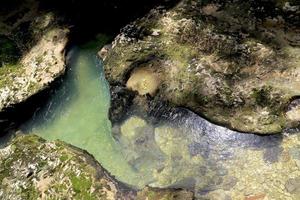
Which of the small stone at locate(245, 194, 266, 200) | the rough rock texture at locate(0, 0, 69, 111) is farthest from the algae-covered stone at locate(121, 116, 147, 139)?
the small stone at locate(245, 194, 266, 200)

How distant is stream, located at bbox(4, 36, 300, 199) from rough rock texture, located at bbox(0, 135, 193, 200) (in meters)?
0.87

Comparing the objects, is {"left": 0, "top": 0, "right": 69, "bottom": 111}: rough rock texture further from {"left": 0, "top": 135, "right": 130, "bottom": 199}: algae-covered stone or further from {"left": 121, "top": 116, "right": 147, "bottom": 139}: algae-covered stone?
{"left": 121, "top": 116, "right": 147, "bottom": 139}: algae-covered stone

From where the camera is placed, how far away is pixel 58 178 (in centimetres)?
975

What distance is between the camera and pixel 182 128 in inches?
437

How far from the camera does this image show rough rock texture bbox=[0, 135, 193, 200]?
9.51 m

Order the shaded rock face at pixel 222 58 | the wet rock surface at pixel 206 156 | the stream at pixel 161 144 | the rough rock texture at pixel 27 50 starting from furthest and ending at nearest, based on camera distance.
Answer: the rough rock texture at pixel 27 50 < the shaded rock face at pixel 222 58 < the stream at pixel 161 144 < the wet rock surface at pixel 206 156

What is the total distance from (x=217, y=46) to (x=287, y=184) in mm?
3600

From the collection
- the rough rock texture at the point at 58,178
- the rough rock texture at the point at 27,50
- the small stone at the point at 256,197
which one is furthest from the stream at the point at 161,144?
the rough rock texture at the point at 58,178

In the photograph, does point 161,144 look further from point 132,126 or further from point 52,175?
point 52,175

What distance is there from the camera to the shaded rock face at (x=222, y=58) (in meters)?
10.6

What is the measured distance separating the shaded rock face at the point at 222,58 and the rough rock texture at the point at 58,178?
94.4 inches

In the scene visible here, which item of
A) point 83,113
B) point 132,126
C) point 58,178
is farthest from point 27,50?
point 58,178

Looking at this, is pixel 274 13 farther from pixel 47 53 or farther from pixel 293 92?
pixel 47 53

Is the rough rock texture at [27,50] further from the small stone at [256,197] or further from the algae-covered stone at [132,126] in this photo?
the small stone at [256,197]
